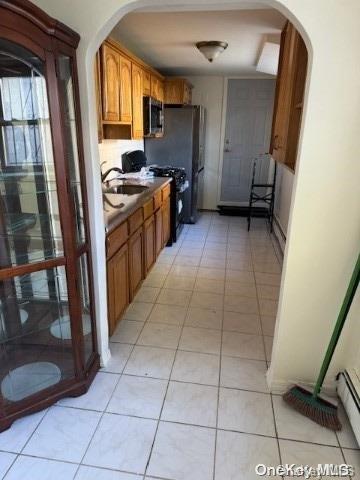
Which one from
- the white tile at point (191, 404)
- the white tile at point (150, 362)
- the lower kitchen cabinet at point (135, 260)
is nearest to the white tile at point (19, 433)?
the white tile at point (150, 362)

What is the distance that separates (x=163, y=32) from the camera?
2848 millimetres

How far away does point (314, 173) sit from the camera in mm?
1474

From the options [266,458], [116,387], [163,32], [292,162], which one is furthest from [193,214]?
[266,458]

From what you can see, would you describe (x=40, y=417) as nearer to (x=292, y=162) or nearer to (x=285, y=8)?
(x=292, y=162)

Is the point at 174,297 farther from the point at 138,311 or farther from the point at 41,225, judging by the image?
the point at 41,225

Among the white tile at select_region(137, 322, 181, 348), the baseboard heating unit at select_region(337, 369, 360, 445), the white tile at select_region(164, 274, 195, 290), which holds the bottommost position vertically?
the white tile at select_region(137, 322, 181, 348)

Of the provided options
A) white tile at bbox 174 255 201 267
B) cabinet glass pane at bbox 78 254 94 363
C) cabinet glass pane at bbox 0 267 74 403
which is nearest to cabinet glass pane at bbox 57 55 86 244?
cabinet glass pane at bbox 78 254 94 363

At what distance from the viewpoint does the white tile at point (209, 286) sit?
9.74 ft

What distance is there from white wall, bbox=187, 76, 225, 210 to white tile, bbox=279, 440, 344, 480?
470 centimetres

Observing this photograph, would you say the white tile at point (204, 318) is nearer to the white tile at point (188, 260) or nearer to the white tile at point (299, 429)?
the white tile at point (299, 429)

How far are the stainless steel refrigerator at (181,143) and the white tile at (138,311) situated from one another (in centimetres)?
240

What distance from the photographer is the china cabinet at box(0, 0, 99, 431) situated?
134cm

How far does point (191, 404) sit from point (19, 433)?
0.85 m

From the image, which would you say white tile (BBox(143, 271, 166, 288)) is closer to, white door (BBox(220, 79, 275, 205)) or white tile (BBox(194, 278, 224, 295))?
white tile (BBox(194, 278, 224, 295))
